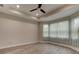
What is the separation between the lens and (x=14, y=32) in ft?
9.89

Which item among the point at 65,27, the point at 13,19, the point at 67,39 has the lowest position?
the point at 67,39

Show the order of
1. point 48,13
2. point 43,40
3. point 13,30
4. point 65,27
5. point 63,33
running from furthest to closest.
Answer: point 65,27 → point 63,33 → point 13,30 → point 48,13 → point 43,40

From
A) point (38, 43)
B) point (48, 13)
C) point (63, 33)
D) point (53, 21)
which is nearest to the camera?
point (38, 43)

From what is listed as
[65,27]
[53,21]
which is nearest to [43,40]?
[53,21]

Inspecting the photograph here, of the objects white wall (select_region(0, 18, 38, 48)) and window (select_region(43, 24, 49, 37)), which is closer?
window (select_region(43, 24, 49, 37))

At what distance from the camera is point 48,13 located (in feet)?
8.54

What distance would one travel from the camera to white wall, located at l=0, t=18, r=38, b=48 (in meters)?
2.67

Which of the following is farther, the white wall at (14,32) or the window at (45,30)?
the white wall at (14,32)

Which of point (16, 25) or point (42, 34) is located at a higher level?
point (16, 25)

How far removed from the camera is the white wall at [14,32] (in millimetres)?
2672

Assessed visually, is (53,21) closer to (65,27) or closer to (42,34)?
(42,34)

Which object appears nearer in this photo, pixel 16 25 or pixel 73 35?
pixel 16 25

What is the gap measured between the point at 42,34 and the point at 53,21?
2.08ft

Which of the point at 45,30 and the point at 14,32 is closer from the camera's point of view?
the point at 45,30
